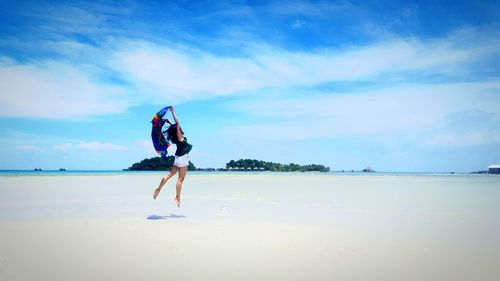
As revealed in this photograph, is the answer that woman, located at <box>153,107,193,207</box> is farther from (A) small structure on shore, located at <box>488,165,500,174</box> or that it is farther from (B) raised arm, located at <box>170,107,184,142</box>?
(A) small structure on shore, located at <box>488,165,500,174</box>

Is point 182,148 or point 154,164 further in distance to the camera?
point 154,164

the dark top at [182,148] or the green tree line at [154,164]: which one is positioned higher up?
the green tree line at [154,164]

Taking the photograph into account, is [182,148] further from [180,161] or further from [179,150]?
[180,161]

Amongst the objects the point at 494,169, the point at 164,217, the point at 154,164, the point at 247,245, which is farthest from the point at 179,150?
the point at 494,169

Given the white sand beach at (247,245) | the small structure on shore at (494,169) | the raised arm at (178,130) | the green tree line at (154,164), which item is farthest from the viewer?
the small structure on shore at (494,169)

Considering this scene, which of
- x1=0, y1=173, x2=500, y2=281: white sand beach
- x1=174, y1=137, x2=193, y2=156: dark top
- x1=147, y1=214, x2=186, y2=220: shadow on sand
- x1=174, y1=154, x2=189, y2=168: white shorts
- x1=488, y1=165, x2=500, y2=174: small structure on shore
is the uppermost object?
x1=488, y1=165, x2=500, y2=174: small structure on shore

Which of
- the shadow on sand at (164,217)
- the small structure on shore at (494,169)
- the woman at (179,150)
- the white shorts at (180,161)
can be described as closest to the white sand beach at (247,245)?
the shadow on sand at (164,217)

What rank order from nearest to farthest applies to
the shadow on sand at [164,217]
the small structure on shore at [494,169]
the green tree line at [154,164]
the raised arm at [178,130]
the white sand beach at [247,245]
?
1. the white sand beach at [247,245]
2. the shadow on sand at [164,217]
3. the raised arm at [178,130]
4. the green tree line at [154,164]
5. the small structure on shore at [494,169]

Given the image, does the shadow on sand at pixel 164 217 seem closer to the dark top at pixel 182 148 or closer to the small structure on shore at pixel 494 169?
the dark top at pixel 182 148

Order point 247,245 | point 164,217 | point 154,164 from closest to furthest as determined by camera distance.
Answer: point 247,245 < point 164,217 < point 154,164

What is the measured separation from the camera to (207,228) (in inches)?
288

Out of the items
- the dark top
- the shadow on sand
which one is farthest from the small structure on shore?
the shadow on sand

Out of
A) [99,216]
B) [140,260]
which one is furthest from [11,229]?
[140,260]

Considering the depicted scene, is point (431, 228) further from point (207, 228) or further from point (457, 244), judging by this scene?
point (207, 228)
